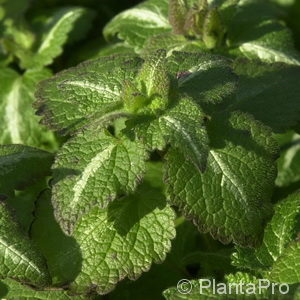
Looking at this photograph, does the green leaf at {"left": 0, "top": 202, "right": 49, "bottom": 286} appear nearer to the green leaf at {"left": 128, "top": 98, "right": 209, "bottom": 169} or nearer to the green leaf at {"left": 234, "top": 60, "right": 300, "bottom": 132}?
the green leaf at {"left": 128, "top": 98, "right": 209, "bottom": 169}

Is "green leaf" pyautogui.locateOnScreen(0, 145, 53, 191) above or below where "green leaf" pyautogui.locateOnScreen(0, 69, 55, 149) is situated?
above

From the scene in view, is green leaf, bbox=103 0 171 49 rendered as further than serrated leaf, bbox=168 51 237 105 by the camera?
Yes

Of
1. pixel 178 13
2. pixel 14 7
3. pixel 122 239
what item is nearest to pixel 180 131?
pixel 122 239

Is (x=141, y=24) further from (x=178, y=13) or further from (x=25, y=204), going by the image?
(x=25, y=204)

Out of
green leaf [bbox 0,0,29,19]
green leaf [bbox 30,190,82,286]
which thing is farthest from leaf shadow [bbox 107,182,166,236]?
green leaf [bbox 0,0,29,19]

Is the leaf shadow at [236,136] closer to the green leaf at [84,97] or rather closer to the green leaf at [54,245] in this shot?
the green leaf at [84,97]

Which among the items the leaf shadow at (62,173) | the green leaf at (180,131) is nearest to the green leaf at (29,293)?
the leaf shadow at (62,173)

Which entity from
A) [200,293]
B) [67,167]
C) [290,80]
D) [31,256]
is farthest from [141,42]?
[200,293]
